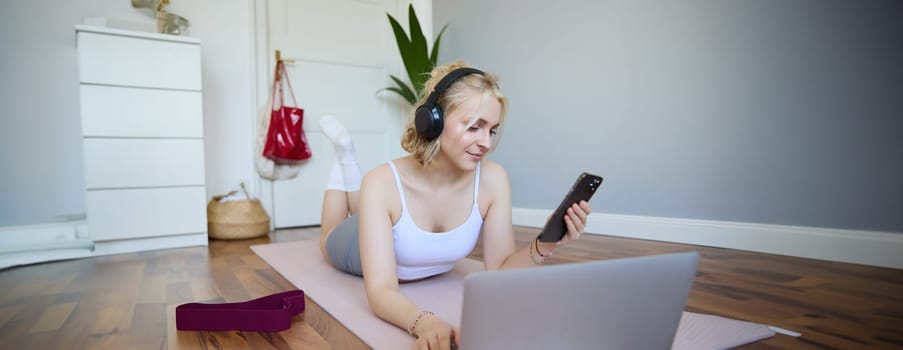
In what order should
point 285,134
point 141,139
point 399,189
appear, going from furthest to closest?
point 285,134 < point 141,139 < point 399,189

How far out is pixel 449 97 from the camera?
1.13 metres

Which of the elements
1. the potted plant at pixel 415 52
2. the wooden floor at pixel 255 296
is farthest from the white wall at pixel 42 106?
the potted plant at pixel 415 52

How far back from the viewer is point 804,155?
7.11 feet

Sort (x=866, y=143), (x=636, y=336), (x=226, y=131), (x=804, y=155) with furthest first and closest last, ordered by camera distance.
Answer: (x=226, y=131)
(x=804, y=155)
(x=866, y=143)
(x=636, y=336)

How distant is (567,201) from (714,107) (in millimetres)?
1784

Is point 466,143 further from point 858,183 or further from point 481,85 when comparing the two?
point 858,183

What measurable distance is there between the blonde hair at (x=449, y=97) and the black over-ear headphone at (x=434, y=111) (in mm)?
16

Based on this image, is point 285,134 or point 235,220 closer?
point 235,220

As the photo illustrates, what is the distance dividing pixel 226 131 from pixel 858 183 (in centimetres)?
344

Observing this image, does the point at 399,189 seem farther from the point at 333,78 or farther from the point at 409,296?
the point at 333,78

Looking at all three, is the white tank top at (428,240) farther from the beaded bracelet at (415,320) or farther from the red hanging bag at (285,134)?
the red hanging bag at (285,134)

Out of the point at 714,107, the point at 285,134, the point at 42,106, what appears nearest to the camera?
the point at 714,107

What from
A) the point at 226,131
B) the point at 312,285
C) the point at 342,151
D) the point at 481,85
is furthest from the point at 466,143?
the point at 226,131

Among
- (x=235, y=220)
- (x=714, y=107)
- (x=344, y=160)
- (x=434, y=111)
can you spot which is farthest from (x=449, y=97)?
(x=235, y=220)
